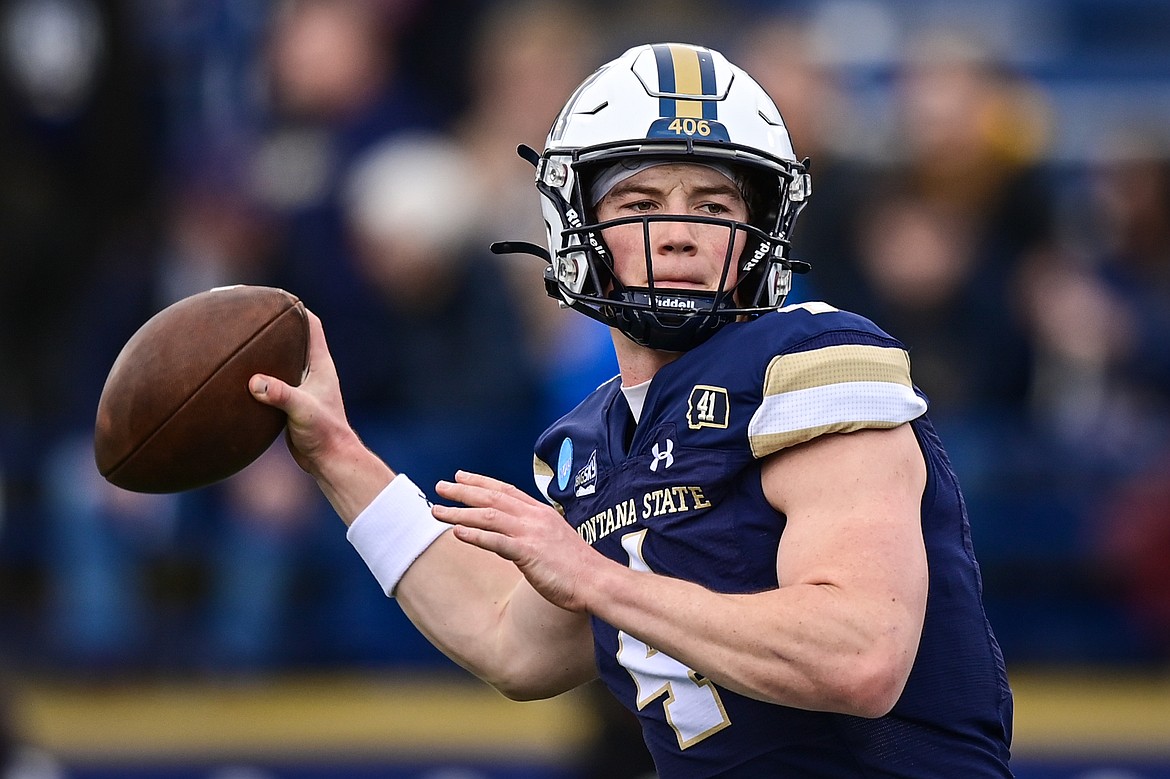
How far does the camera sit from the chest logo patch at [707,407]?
2.66 metres

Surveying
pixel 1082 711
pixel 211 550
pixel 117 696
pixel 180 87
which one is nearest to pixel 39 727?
pixel 117 696

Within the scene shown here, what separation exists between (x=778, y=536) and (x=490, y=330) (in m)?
3.44

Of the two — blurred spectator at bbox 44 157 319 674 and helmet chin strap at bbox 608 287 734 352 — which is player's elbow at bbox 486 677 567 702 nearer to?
helmet chin strap at bbox 608 287 734 352

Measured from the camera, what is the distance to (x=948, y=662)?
266 centimetres

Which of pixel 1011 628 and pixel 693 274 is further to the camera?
pixel 1011 628

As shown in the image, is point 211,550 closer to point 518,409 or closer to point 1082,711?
point 518,409

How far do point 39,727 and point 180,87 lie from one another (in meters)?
2.83

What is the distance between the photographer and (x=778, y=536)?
8.64ft

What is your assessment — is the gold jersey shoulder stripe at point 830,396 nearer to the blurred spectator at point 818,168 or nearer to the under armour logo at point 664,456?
the under armour logo at point 664,456

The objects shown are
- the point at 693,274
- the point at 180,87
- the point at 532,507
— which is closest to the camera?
the point at 532,507

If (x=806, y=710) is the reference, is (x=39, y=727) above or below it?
below

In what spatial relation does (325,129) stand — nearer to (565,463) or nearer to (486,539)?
(565,463)

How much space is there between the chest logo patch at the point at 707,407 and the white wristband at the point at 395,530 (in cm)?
72

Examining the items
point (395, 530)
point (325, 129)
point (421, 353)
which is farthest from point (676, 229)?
point (325, 129)
